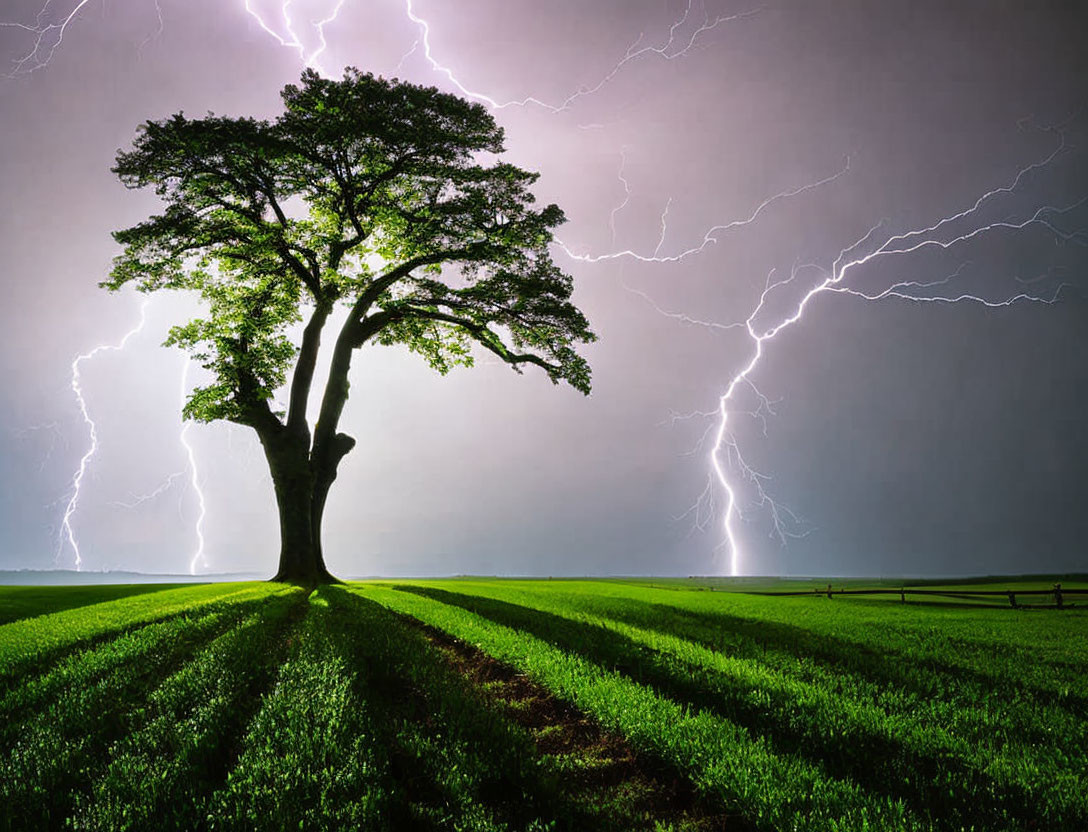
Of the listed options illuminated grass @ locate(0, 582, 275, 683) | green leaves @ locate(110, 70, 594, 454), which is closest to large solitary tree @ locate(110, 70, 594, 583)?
green leaves @ locate(110, 70, 594, 454)

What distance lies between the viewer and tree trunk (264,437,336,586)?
21.1 meters

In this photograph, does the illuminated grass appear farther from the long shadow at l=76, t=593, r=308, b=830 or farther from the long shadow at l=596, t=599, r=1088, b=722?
the long shadow at l=596, t=599, r=1088, b=722

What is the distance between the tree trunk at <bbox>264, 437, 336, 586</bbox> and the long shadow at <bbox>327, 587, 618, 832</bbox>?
16.7 metres

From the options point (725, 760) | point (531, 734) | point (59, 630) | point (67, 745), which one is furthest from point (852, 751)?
point (59, 630)

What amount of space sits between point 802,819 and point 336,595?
47.9 ft

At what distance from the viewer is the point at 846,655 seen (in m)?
7.37

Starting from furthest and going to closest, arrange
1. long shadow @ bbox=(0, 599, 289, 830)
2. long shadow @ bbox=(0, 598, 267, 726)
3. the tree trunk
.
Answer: the tree trunk → long shadow @ bbox=(0, 598, 267, 726) → long shadow @ bbox=(0, 599, 289, 830)

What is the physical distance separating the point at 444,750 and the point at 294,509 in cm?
1990

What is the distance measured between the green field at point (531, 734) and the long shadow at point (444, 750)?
0.07 feet

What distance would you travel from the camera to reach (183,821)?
9.31 feet

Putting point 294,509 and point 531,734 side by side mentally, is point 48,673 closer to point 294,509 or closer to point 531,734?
point 531,734

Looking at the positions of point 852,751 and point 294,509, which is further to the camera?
point 294,509

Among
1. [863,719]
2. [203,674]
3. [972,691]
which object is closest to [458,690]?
[203,674]

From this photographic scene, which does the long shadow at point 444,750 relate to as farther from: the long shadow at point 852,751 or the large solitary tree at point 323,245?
the large solitary tree at point 323,245
